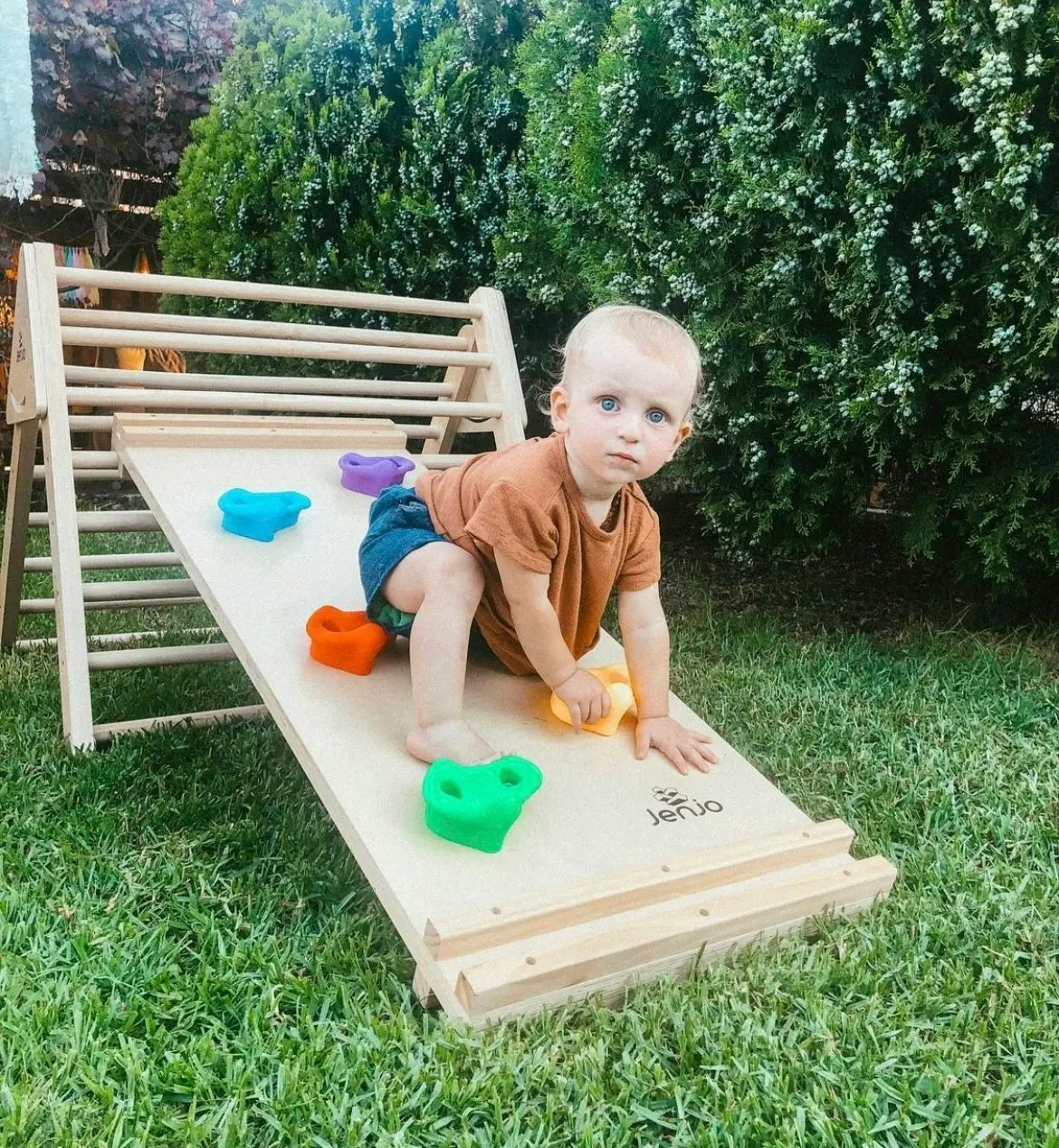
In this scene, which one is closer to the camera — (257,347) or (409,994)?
(409,994)

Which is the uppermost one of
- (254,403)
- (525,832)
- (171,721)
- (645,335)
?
(645,335)

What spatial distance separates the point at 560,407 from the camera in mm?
1957

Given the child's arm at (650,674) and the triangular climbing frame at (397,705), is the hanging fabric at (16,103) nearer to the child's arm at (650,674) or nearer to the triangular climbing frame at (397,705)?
the triangular climbing frame at (397,705)

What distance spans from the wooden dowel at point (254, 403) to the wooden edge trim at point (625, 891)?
1.54 metres

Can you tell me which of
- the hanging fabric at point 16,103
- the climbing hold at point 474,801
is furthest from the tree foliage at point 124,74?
the climbing hold at point 474,801

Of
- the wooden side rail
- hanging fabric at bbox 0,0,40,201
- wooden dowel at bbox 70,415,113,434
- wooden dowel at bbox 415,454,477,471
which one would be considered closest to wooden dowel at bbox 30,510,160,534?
the wooden side rail

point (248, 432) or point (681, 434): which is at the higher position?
point (681, 434)

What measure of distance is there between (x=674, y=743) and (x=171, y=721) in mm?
1174

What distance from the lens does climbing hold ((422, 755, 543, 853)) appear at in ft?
5.42

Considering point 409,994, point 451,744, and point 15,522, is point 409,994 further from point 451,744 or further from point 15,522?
point 15,522

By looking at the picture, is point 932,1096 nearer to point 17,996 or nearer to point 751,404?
point 17,996

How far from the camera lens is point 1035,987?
1606mm

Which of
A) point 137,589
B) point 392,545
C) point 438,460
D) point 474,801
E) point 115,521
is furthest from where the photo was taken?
point 438,460

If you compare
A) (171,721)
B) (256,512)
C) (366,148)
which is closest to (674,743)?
(256,512)
